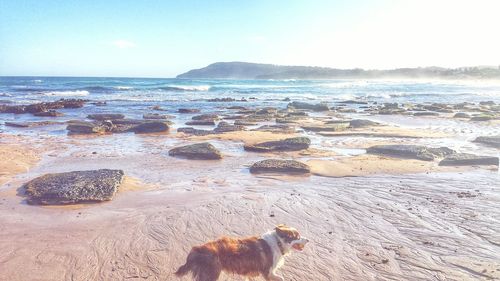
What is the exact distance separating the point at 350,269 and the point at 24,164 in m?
8.57

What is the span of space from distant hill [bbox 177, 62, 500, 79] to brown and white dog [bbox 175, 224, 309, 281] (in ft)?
351

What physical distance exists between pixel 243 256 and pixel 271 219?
6.91 feet

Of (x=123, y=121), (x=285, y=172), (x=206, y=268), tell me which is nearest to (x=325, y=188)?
(x=285, y=172)

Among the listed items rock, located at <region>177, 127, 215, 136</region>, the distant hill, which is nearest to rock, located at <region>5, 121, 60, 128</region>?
rock, located at <region>177, 127, 215, 136</region>

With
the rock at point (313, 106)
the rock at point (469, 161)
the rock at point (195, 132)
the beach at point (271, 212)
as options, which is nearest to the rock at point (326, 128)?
the beach at point (271, 212)

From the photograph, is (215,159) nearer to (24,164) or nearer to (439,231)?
(24,164)

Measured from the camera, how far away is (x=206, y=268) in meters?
3.95

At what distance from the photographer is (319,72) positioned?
15150cm

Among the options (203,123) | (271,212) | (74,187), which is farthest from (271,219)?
(203,123)

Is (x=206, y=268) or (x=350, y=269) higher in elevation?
(x=206, y=268)

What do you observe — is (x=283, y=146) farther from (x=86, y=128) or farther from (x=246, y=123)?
(x=86, y=128)

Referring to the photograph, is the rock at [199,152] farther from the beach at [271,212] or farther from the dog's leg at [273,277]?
the dog's leg at [273,277]

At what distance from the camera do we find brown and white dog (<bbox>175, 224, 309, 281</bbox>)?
13.0 feet

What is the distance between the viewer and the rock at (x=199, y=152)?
10719 mm
